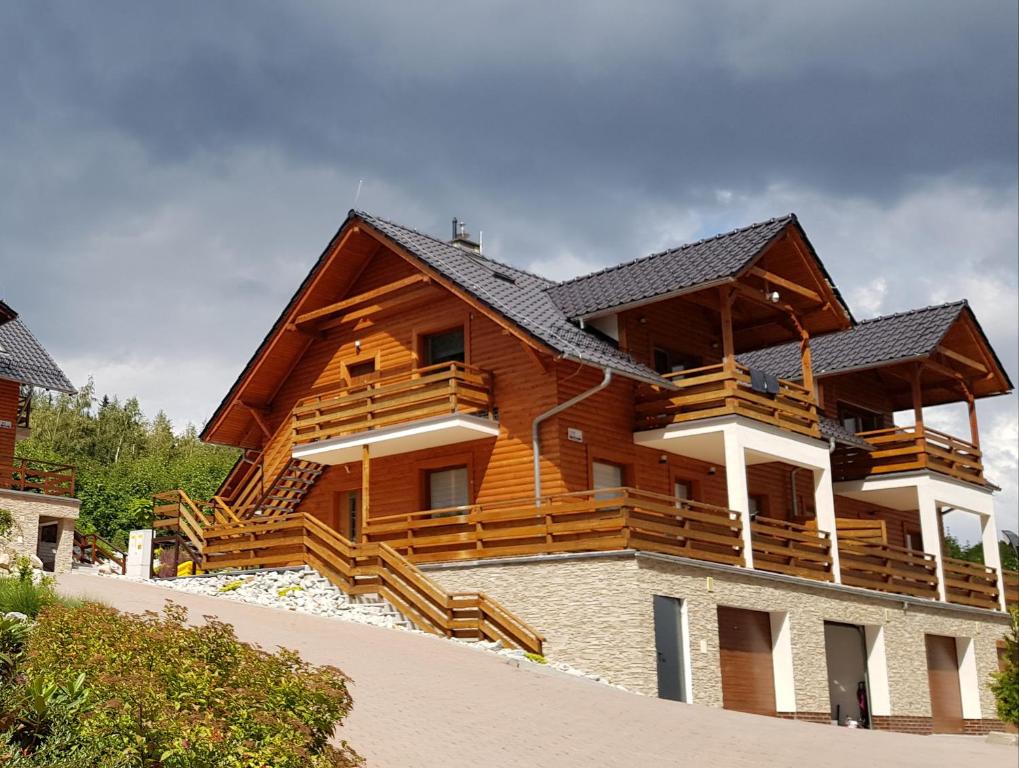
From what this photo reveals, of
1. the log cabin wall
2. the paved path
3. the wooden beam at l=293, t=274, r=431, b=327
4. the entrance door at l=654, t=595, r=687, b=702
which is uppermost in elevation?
the wooden beam at l=293, t=274, r=431, b=327

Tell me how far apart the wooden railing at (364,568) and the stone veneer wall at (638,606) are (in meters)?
0.48

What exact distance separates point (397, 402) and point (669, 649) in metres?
7.91

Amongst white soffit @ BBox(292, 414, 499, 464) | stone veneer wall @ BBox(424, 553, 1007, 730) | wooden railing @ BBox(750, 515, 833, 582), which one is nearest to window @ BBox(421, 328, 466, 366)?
white soffit @ BBox(292, 414, 499, 464)

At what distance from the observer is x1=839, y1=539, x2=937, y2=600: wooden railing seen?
25859 mm

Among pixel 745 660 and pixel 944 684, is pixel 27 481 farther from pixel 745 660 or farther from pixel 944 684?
pixel 944 684

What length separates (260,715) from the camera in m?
8.80

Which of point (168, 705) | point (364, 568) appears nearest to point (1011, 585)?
point (364, 568)

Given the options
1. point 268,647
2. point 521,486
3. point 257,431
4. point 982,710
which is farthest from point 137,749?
point 982,710

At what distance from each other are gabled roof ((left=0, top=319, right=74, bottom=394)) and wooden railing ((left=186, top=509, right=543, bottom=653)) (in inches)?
303

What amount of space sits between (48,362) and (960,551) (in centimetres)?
3800

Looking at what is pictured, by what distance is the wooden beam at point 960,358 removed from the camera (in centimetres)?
2978

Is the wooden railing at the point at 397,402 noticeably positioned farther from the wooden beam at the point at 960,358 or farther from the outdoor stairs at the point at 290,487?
the wooden beam at the point at 960,358

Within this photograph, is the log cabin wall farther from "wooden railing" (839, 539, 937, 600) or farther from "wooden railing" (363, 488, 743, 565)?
"wooden railing" (839, 539, 937, 600)

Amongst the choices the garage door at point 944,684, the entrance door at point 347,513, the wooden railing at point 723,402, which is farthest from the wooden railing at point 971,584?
the entrance door at point 347,513
